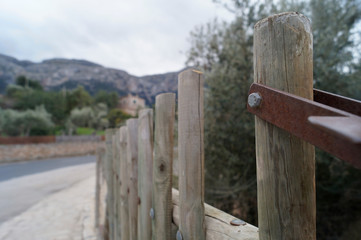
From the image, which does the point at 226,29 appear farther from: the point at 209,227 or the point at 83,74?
the point at 83,74

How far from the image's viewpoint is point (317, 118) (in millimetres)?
491

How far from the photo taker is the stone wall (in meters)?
20.1

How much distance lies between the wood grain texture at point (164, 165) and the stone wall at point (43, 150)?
645 inches

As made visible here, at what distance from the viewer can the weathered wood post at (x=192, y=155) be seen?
100 cm

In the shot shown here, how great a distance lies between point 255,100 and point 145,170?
3.18 feet

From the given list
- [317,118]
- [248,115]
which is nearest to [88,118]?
[248,115]

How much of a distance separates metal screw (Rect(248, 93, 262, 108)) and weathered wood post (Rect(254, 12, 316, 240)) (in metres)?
0.04

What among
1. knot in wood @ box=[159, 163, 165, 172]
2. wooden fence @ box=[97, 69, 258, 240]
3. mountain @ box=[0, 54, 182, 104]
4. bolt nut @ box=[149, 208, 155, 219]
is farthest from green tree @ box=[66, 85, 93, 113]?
knot in wood @ box=[159, 163, 165, 172]

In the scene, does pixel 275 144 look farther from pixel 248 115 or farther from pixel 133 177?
pixel 248 115

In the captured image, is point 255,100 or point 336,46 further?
point 336,46

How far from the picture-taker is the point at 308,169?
0.65m

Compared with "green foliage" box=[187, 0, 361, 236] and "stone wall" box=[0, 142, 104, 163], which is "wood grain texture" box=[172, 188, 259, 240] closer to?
"green foliage" box=[187, 0, 361, 236]

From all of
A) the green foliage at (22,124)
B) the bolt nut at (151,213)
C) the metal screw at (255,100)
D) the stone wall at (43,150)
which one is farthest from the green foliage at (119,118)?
the green foliage at (22,124)

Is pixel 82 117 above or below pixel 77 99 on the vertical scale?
below
